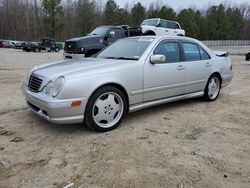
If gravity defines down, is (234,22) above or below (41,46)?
above

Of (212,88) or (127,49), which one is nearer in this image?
(127,49)

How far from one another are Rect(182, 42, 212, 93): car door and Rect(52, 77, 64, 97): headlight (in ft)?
8.20

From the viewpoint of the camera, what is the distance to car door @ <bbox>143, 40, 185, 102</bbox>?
14.1 ft

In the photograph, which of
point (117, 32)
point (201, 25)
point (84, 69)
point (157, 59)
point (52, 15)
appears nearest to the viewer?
point (84, 69)

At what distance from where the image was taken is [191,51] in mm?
5242

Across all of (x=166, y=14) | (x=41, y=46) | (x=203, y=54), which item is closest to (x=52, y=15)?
(x=41, y=46)

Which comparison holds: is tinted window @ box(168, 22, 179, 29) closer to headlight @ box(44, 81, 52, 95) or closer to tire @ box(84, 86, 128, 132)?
tire @ box(84, 86, 128, 132)

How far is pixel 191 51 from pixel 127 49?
4.61 ft

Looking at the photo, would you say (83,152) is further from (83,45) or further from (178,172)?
(83,45)

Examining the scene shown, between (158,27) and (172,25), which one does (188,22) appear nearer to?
(172,25)

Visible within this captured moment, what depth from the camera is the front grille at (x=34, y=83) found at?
12.4 ft

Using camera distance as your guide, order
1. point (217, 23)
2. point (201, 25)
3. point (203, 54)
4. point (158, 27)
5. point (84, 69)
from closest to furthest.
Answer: point (84, 69) → point (203, 54) → point (158, 27) → point (201, 25) → point (217, 23)

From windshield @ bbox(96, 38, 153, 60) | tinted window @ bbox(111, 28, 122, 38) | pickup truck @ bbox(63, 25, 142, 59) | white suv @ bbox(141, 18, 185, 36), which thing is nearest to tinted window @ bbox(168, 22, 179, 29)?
white suv @ bbox(141, 18, 185, 36)

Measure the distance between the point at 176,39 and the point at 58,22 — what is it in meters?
56.9
